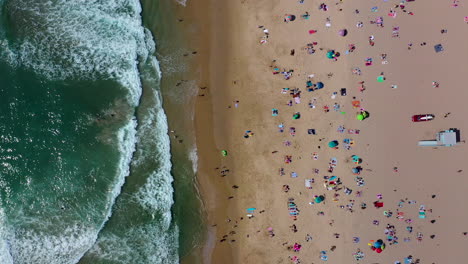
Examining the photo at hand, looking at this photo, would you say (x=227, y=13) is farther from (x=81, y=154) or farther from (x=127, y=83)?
(x=81, y=154)

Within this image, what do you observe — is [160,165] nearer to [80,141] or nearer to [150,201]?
[150,201]

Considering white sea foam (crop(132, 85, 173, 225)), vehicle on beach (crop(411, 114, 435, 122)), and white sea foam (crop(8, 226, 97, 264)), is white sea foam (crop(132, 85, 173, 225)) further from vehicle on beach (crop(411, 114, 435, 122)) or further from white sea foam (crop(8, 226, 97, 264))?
vehicle on beach (crop(411, 114, 435, 122))

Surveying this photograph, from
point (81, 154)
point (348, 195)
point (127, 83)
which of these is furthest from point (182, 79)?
point (348, 195)

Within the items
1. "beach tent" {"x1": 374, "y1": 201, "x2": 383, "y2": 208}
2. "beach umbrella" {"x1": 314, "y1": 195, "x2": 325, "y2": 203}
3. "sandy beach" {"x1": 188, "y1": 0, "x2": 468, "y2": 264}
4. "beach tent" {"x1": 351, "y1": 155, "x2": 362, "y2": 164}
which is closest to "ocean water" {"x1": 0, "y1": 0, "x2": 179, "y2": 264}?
"sandy beach" {"x1": 188, "y1": 0, "x2": 468, "y2": 264}

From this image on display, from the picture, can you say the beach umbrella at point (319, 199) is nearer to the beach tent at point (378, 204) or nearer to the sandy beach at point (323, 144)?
the sandy beach at point (323, 144)

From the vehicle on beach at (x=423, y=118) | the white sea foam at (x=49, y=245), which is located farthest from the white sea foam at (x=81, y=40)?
the vehicle on beach at (x=423, y=118)

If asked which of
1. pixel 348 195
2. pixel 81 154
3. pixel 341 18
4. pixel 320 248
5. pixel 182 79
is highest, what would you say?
pixel 341 18

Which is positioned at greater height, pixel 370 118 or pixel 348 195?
pixel 370 118

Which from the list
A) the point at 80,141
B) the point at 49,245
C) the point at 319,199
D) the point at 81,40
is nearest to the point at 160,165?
the point at 80,141
